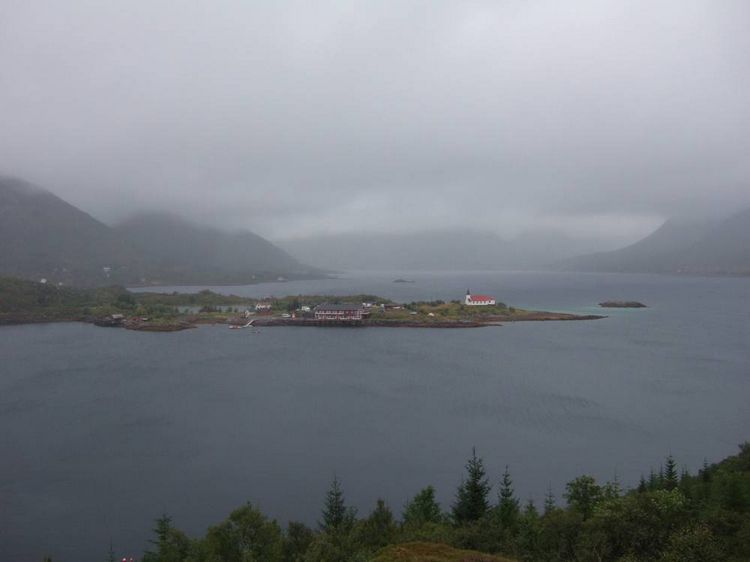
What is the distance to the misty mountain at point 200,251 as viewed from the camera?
80056 mm

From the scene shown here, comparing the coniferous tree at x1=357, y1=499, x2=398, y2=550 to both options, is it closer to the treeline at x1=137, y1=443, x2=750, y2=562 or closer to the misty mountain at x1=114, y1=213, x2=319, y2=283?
the treeline at x1=137, y1=443, x2=750, y2=562

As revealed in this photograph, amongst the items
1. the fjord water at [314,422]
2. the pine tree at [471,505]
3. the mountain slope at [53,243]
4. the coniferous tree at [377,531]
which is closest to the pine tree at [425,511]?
the pine tree at [471,505]

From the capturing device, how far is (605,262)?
12662cm

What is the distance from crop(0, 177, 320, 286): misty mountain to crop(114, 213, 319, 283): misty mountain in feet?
0.85

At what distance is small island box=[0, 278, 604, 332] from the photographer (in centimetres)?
3034

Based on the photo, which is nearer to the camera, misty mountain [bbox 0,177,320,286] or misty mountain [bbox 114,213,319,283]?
misty mountain [bbox 0,177,320,286]

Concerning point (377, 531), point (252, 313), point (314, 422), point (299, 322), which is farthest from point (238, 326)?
point (377, 531)

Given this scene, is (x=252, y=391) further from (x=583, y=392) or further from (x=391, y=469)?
(x=583, y=392)

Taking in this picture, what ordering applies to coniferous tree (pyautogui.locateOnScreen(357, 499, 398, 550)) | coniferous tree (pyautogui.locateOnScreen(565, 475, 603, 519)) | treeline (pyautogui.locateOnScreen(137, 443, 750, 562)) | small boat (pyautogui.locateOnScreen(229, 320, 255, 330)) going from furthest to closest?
1. small boat (pyautogui.locateOnScreen(229, 320, 255, 330))
2. coniferous tree (pyautogui.locateOnScreen(565, 475, 603, 519))
3. coniferous tree (pyautogui.locateOnScreen(357, 499, 398, 550))
4. treeline (pyautogui.locateOnScreen(137, 443, 750, 562))

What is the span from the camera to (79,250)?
225 ft

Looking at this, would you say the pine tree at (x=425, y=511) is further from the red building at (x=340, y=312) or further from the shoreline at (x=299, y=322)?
the red building at (x=340, y=312)

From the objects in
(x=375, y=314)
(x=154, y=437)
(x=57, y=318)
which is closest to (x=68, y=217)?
(x=57, y=318)

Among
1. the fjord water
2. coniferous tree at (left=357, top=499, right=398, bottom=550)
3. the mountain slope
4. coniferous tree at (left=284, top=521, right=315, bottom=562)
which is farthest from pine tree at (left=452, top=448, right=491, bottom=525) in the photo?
the mountain slope

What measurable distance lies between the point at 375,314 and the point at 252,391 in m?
16.9
